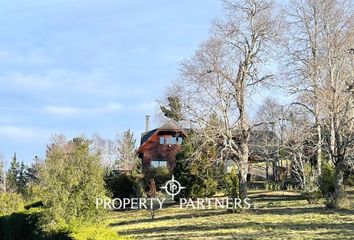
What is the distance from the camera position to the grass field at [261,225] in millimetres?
13805

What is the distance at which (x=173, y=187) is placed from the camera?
2917 centimetres

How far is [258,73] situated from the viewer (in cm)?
2186

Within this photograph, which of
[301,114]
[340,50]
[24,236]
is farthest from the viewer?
[301,114]

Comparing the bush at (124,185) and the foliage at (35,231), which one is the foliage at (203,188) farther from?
the foliage at (35,231)

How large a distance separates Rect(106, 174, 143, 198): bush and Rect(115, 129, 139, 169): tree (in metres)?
19.4

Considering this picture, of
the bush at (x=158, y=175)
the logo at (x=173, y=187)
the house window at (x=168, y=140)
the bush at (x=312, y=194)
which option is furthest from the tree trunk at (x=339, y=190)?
the house window at (x=168, y=140)

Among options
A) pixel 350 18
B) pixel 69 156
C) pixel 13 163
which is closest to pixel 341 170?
pixel 350 18

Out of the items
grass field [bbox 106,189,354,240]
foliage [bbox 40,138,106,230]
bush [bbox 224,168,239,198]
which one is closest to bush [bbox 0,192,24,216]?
grass field [bbox 106,189,354,240]

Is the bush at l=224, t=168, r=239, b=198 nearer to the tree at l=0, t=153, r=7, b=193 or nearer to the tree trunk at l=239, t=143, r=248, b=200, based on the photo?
the tree trunk at l=239, t=143, r=248, b=200

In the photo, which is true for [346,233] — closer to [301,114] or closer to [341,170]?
[341,170]

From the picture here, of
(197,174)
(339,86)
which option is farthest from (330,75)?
(197,174)

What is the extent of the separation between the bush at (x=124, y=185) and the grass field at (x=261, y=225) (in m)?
8.30

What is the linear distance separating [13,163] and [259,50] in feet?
172

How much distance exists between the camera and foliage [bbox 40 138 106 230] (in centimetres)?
1623
